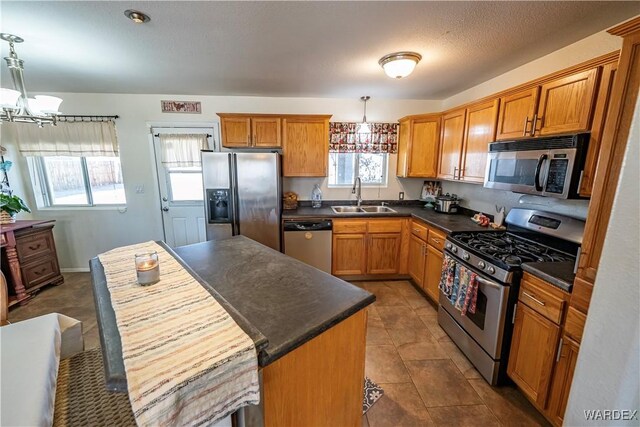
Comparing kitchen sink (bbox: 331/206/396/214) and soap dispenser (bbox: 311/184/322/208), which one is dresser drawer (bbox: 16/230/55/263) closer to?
soap dispenser (bbox: 311/184/322/208)

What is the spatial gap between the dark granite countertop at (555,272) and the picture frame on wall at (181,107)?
13.1 feet

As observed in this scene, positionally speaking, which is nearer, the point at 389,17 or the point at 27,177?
the point at 389,17

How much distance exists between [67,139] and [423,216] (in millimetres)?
4685

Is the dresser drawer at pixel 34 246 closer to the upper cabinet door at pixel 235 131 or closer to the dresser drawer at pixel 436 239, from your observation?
the upper cabinet door at pixel 235 131

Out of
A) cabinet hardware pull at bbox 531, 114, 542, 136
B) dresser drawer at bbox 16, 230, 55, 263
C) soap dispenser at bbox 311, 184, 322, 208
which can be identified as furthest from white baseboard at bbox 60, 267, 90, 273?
cabinet hardware pull at bbox 531, 114, 542, 136

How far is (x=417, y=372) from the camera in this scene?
196 centimetres

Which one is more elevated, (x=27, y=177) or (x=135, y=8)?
(x=135, y=8)

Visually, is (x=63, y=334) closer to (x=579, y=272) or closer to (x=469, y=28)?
(x=579, y=272)

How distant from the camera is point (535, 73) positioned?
2270 mm

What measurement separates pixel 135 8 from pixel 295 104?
89.1 inches

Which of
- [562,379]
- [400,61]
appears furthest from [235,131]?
[562,379]

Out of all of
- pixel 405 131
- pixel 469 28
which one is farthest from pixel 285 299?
pixel 405 131

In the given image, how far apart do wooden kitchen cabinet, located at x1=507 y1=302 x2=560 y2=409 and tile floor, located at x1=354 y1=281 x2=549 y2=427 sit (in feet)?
0.62

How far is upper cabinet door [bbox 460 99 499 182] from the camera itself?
7.72 ft
